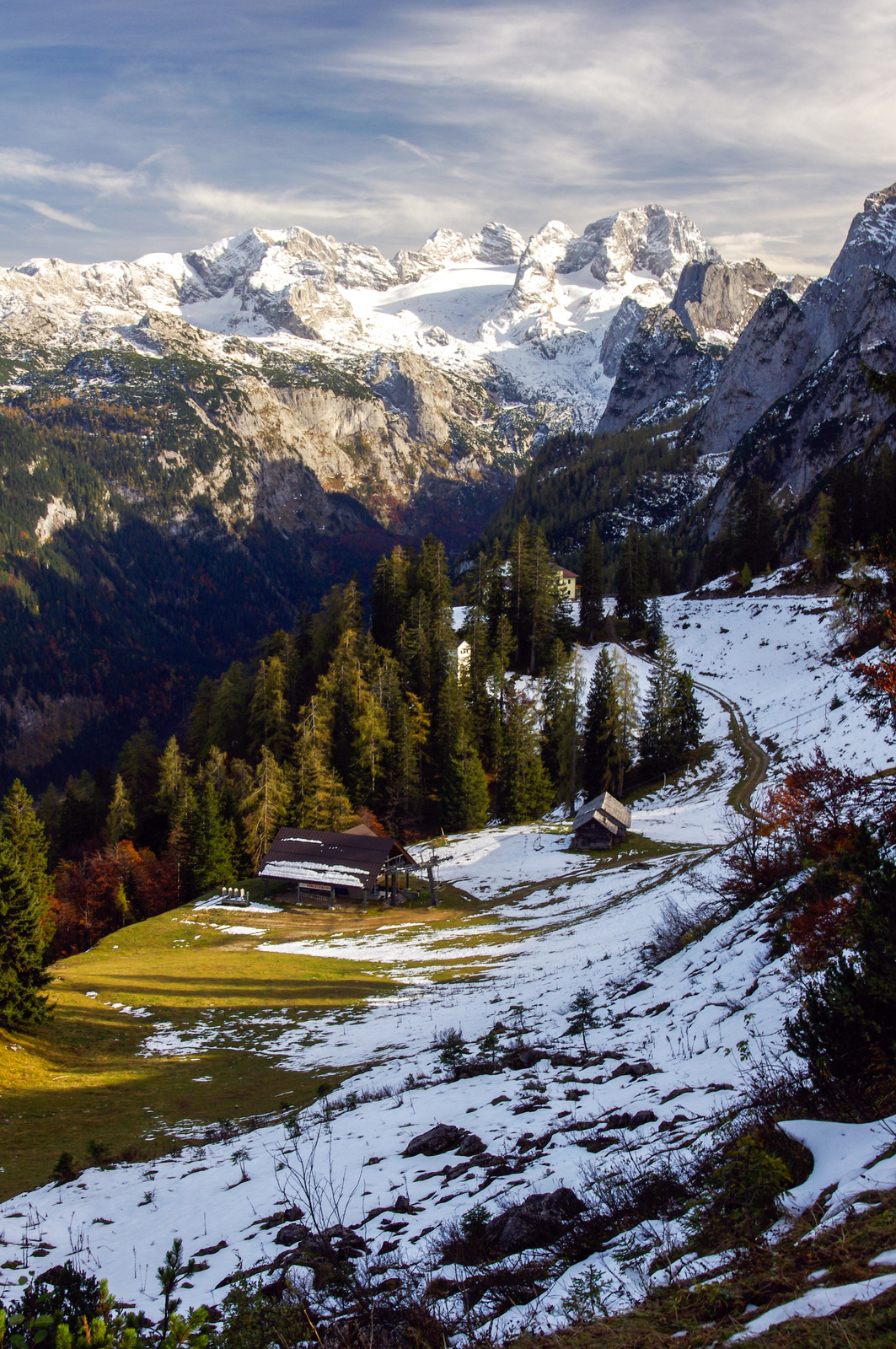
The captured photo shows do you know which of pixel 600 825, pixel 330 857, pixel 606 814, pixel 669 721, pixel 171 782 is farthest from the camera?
pixel 171 782

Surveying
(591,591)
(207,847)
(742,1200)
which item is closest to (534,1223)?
(742,1200)

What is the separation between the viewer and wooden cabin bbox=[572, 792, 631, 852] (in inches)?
2013

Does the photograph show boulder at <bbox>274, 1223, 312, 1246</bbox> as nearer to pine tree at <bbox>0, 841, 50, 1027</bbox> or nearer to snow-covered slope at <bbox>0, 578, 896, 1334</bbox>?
snow-covered slope at <bbox>0, 578, 896, 1334</bbox>

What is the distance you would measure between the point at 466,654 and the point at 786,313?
507 feet

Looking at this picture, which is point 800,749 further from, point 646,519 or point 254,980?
point 646,519

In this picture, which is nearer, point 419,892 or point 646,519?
point 419,892

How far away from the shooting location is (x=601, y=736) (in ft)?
206

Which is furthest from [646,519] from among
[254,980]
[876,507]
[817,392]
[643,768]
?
[254,980]

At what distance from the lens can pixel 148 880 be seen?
60281 millimetres

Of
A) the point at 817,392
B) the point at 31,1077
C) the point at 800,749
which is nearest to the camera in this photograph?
the point at 31,1077

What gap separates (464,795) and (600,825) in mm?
15268

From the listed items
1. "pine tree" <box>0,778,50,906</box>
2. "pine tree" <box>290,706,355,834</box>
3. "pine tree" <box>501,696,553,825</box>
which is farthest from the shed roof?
"pine tree" <box>0,778,50,906</box>

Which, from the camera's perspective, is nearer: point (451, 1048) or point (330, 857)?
point (451, 1048)

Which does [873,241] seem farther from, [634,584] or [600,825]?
[600,825]
